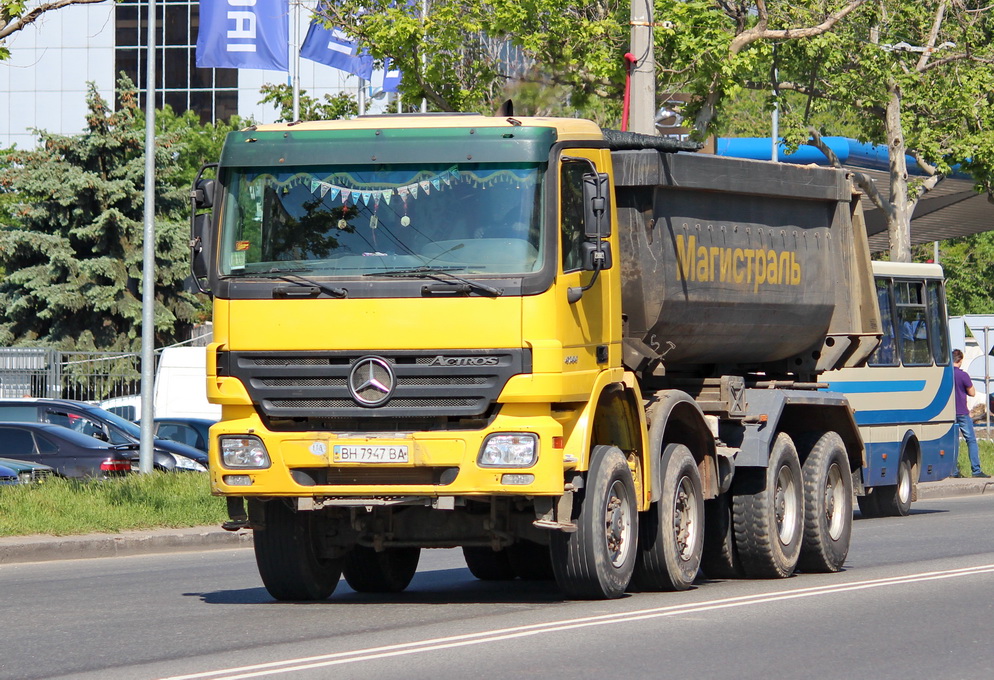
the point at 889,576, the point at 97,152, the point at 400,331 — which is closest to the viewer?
the point at 400,331

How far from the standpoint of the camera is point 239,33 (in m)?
28.8

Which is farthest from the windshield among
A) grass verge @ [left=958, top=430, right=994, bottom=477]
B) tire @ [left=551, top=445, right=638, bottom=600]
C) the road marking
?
grass verge @ [left=958, top=430, right=994, bottom=477]

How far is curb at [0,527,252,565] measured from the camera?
14945 mm

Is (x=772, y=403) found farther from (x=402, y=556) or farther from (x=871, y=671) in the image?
(x=871, y=671)

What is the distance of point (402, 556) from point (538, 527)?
7.16 ft

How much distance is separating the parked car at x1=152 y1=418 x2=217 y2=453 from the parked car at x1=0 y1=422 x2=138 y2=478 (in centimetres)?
594

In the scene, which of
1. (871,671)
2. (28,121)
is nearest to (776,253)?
(871,671)

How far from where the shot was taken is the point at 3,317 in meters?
46.0

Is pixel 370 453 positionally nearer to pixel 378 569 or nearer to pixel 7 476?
pixel 378 569

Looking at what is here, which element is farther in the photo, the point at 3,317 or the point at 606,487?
the point at 3,317

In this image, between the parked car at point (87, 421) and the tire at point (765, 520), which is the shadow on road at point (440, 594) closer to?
the tire at point (765, 520)

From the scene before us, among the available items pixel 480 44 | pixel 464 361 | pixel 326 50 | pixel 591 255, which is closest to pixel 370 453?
pixel 464 361

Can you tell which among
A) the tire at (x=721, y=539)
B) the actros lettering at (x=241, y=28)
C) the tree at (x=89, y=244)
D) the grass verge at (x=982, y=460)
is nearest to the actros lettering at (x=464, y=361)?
the tire at (x=721, y=539)

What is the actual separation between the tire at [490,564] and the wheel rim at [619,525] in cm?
213
